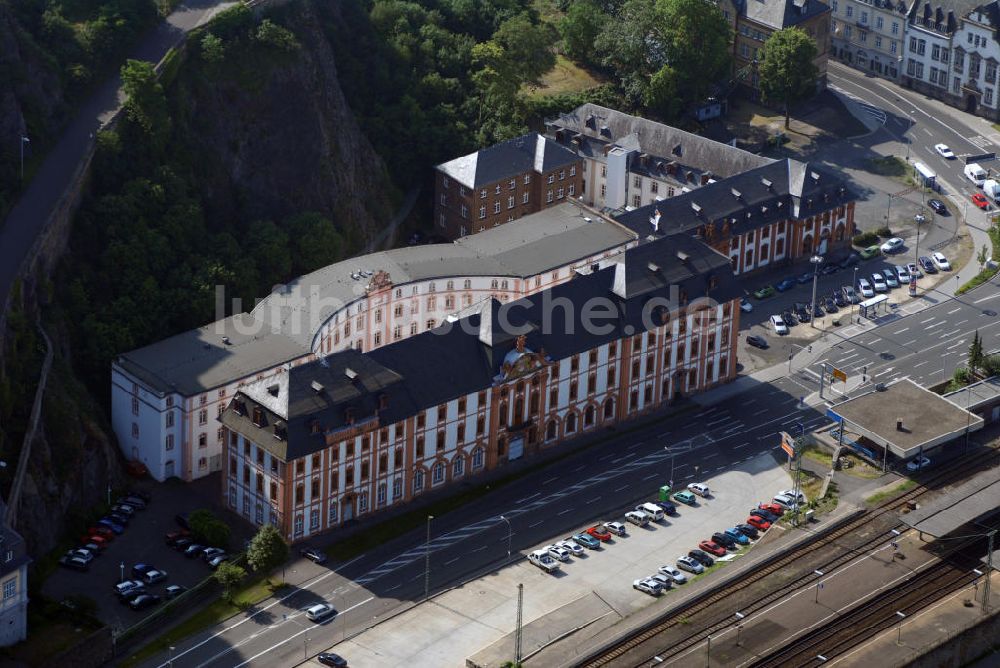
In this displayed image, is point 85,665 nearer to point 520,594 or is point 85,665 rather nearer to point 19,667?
point 19,667

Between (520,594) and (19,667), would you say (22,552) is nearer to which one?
(19,667)

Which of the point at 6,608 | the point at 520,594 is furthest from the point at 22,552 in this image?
the point at 520,594

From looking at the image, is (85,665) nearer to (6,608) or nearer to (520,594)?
(6,608)

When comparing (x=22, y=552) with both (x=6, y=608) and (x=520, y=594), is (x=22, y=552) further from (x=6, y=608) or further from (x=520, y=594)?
(x=520, y=594)

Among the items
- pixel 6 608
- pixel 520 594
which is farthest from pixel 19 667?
pixel 520 594

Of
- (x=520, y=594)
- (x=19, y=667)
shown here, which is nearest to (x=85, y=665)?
(x=19, y=667)
